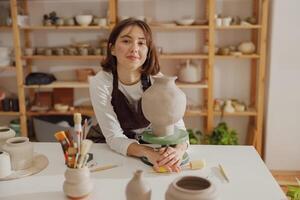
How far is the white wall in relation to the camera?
3.09 m

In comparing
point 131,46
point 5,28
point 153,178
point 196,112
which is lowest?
point 196,112

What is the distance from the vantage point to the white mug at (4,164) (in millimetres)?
1415

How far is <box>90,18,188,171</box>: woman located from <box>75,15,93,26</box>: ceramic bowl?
1.42 m

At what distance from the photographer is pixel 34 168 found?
151 centimetres

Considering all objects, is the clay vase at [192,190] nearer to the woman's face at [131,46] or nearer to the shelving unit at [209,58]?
the woman's face at [131,46]

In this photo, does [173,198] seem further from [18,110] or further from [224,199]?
[18,110]

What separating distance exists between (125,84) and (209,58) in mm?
1467

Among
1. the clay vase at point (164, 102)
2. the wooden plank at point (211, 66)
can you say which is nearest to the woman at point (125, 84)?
the clay vase at point (164, 102)

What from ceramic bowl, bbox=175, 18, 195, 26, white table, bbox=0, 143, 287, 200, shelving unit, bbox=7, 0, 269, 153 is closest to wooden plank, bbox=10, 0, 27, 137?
shelving unit, bbox=7, 0, 269, 153

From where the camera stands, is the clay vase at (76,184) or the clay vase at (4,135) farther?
the clay vase at (4,135)

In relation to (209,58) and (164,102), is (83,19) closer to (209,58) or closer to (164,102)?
(209,58)

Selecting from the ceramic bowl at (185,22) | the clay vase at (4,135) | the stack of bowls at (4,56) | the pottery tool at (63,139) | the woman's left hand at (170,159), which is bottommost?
the woman's left hand at (170,159)

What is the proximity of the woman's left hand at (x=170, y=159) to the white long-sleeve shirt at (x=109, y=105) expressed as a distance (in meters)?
0.20

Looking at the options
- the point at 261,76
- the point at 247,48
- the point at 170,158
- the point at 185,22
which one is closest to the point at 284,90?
the point at 261,76
